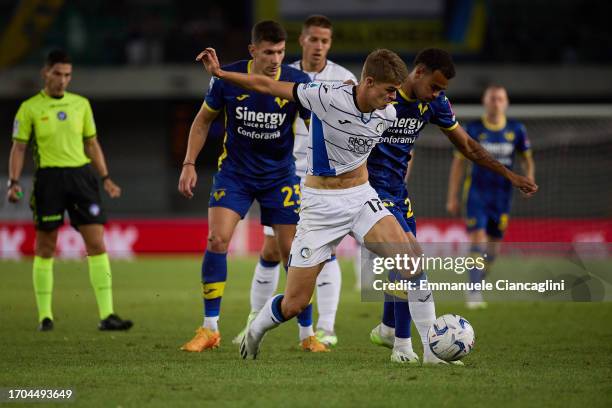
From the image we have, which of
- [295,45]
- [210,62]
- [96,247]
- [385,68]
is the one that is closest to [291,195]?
[210,62]

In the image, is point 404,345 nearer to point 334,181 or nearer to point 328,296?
point 334,181

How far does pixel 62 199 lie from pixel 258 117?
95.4 inches

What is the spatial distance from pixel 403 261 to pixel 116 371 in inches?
80.3

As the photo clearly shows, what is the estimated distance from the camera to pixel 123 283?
1458 cm

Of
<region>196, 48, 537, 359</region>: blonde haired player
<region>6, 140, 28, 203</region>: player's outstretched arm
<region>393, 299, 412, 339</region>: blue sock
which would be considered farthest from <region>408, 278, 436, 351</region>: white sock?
<region>6, 140, 28, 203</region>: player's outstretched arm

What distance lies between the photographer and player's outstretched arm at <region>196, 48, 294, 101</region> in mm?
6633

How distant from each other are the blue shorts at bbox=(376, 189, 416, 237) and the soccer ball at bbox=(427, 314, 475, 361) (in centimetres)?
74

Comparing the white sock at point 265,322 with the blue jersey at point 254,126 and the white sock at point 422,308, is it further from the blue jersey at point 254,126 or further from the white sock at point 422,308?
the blue jersey at point 254,126

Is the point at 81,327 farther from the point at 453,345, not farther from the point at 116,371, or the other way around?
the point at 453,345

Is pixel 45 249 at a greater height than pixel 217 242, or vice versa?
pixel 217 242

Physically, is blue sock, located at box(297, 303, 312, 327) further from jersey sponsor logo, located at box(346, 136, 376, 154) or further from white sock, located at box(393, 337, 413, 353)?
jersey sponsor logo, located at box(346, 136, 376, 154)

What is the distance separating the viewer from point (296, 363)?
7172mm

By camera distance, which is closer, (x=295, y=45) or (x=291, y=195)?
(x=291, y=195)

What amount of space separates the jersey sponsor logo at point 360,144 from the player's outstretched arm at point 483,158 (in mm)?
913
